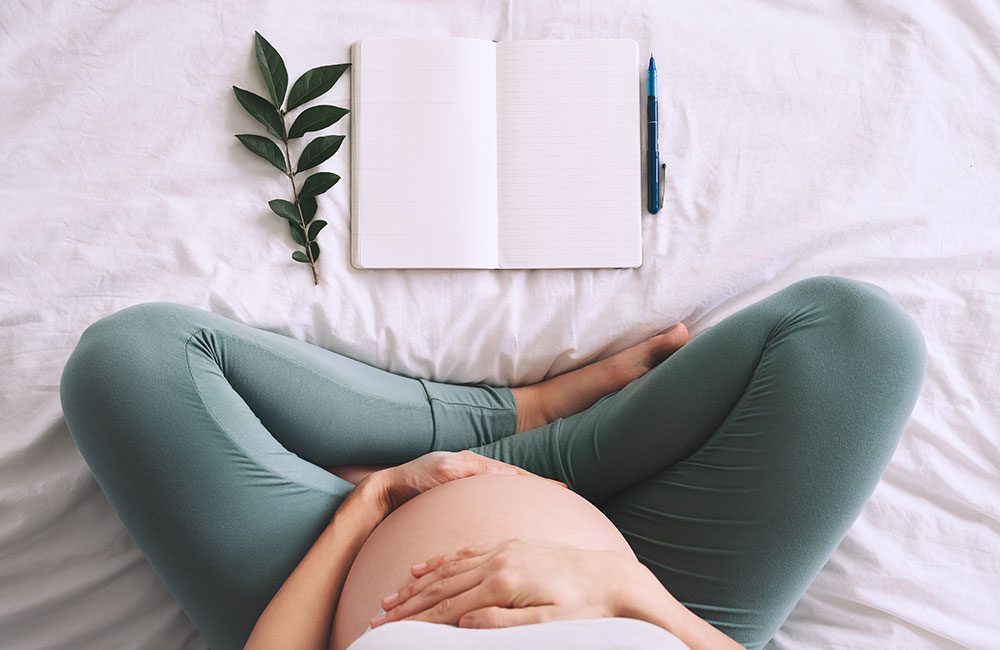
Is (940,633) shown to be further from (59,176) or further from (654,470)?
(59,176)

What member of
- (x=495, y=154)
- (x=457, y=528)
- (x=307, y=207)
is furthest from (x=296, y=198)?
(x=457, y=528)

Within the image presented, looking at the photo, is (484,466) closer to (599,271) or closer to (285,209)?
(599,271)

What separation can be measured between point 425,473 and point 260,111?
21.6 inches

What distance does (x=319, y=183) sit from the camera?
1022 millimetres

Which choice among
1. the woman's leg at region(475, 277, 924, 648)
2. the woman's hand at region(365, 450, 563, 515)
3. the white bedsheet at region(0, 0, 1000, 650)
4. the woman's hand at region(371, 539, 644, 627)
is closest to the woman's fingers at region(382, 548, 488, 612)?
the woman's hand at region(371, 539, 644, 627)

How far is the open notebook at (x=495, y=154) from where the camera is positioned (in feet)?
3.40

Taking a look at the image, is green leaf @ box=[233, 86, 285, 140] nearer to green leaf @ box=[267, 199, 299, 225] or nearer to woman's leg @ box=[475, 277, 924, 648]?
green leaf @ box=[267, 199, 299, 225]

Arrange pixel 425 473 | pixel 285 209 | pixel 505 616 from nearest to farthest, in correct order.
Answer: pixel 505 616 < pixel 425 473 < pixel 285 209

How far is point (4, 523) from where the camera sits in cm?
93

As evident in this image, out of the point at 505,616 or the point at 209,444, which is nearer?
the point at 505,616

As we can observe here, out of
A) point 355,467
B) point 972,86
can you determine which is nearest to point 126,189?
point 355,467

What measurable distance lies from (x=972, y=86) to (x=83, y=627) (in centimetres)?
140

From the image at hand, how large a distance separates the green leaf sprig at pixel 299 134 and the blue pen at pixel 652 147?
42cm

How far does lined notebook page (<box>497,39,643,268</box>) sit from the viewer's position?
1.05 meters
